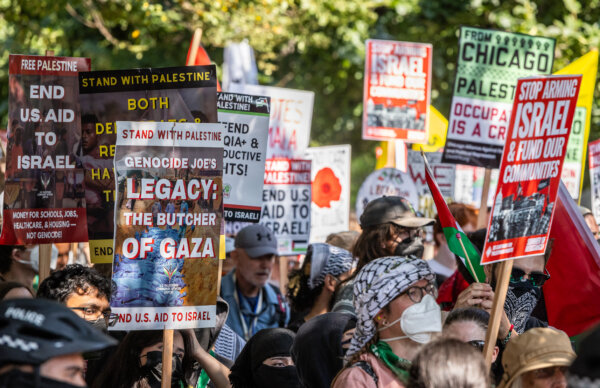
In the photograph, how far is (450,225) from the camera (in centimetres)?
493

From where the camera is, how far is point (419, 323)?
396 cm

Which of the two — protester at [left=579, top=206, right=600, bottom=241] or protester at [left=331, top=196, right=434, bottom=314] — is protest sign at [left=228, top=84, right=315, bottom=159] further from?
protester at [left=331, top=196, right=434, bottom=314]

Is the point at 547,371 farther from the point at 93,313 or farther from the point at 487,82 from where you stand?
the point at 487,82

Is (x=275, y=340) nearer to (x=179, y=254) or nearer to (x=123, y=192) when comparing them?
(x=179, y=254)

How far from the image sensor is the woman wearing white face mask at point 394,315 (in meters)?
3.93

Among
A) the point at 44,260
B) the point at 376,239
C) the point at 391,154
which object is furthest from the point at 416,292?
the point at 391,154

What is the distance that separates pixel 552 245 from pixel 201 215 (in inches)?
85.9

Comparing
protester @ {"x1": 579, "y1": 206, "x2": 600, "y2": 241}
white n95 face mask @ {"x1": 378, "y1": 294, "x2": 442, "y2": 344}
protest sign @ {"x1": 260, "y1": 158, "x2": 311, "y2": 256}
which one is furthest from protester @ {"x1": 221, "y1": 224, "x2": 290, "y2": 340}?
white n95 face mask @ {"x1": 378, "y1": 294, "x2": 442, "y2": 344}

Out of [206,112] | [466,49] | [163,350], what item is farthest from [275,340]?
[466,49]

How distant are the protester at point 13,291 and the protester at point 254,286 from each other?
227 cm

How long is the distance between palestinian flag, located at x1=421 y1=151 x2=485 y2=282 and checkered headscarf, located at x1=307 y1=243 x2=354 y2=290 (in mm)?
1428

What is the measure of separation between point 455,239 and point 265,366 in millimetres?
1217

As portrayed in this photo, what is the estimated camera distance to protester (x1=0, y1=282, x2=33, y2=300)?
16.4 feet

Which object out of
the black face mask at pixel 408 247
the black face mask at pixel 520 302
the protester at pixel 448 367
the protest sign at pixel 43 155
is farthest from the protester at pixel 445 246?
the protester at pixel 448 367
